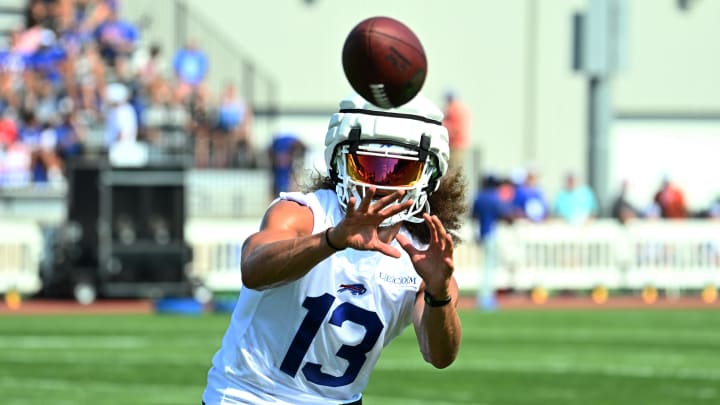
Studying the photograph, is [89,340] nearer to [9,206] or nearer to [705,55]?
[9,206]

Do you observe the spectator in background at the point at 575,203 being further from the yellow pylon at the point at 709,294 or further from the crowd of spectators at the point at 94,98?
the crowd of spectators at the point at 94,98

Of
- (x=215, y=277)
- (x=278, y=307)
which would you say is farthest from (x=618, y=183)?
(x=278, y=307)

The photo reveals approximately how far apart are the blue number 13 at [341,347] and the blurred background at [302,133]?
12480 mm

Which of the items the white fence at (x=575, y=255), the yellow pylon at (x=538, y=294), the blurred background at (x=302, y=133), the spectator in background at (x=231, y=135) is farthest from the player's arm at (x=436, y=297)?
the spectator in background at (x=231, y=135)

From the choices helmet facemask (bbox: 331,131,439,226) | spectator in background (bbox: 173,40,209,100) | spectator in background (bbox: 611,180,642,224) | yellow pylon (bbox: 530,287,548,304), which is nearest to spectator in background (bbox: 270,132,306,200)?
spectator in background (bbox: 173,40,209,100)

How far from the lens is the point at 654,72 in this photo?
34.2m

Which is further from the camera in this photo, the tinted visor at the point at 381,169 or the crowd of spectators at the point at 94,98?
the crowd of spectators at the point at 94,98

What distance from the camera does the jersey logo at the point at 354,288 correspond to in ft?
15.2

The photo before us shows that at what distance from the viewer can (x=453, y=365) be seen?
494 inches

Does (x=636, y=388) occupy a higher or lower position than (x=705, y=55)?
lower

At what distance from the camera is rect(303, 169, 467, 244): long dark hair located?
4.75 metres

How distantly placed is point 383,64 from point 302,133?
2672 cm

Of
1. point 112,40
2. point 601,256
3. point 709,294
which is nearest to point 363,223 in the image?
point 601,256

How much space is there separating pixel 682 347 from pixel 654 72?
20.4 meters
